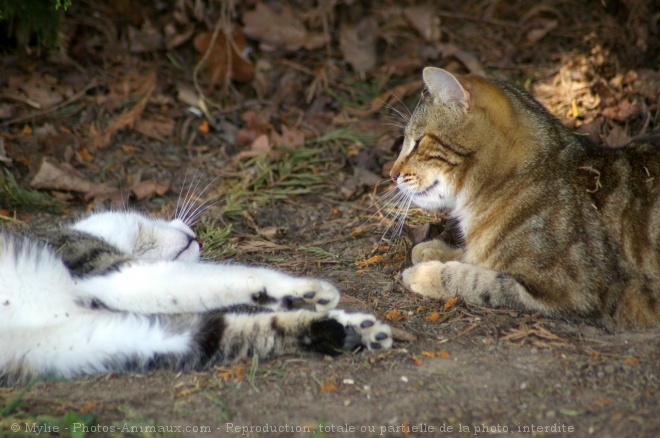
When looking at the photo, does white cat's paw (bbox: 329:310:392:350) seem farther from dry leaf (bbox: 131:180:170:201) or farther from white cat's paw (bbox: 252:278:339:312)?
dry leaf (bbox: 131:180:170:201)

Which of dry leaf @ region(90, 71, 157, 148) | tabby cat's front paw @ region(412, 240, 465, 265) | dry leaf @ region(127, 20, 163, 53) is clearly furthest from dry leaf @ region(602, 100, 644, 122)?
dry leaf @ region(127, 20, 163, 53)

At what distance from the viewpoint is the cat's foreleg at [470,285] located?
3.05 meters

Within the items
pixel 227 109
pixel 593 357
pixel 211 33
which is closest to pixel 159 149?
pixel 227 109

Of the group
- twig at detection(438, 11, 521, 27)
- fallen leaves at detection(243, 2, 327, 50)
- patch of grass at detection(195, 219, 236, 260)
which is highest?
twig at detection(438, 11, 521, 27)

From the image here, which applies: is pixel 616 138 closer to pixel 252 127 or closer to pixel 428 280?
pixel 428 280

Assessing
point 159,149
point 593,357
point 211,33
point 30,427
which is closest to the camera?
point 30,427

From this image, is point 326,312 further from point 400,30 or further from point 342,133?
point 400,30

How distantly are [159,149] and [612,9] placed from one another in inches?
137

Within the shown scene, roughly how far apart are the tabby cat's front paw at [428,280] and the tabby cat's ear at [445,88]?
772 millimetres

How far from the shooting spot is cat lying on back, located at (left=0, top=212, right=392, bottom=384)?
275 centimetres

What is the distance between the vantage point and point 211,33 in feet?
17.8

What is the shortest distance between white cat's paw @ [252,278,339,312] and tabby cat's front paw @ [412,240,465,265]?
32.8 inches

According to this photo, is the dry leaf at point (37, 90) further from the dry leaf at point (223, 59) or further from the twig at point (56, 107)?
the dry leaf at point (223, 59)

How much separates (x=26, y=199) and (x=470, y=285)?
2839 millimetres
